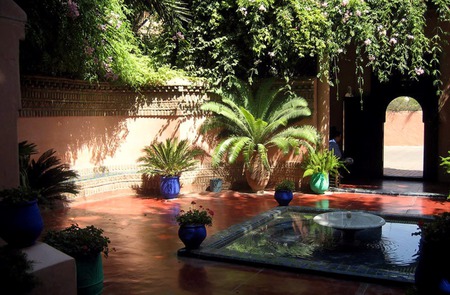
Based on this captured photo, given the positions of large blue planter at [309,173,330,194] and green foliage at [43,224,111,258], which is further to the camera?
large blue planter at [309,173,330,194]

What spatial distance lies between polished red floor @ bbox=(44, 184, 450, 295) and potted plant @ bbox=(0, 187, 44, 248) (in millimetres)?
1447

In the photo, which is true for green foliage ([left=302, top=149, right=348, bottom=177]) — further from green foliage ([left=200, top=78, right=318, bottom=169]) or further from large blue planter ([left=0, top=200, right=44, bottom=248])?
large blue planter ([left=0, top=200, right=44, bottom=248])

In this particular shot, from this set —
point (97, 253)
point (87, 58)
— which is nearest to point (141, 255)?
point (97, 253)

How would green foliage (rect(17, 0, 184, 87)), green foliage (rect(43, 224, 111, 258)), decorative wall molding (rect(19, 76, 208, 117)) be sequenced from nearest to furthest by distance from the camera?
green foliage (rect(43, 224, 111, 258)) → green foliage (rect(17, 0, 184, 87)) → decorative wall molding (rect(19, 76, 208, 117))

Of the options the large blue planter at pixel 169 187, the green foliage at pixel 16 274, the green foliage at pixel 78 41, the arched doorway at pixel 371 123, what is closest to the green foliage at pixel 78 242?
the green foliage at pixel 16 274

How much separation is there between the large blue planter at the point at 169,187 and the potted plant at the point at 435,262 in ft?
25.8

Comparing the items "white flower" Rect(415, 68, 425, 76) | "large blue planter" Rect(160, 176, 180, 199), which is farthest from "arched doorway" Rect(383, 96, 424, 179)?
"large blue planter" Rect(160, 176, 180, 199)

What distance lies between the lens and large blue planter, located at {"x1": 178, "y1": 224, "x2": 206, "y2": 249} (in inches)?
267

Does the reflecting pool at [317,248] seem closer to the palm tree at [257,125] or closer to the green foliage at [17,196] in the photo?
the green foliage at [17,196]

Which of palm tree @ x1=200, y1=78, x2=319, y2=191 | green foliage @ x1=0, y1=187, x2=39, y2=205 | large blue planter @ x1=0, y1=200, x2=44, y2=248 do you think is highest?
palm tree @ x1=200, y1=78, x2=319, y2=191

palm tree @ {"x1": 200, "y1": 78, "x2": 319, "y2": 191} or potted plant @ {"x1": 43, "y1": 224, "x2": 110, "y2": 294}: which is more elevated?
palm tree @ {"x1": 200, "y1": 78, "x2": 319, "y2": 191}

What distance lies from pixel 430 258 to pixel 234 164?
354 inches

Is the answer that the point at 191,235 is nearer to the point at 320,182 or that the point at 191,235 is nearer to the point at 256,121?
the point at 256,121

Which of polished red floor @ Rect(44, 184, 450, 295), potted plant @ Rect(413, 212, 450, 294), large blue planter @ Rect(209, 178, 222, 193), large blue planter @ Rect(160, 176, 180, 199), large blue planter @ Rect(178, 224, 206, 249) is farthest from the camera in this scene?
large blue planter @ Rect(209, 178, 222, 193)
